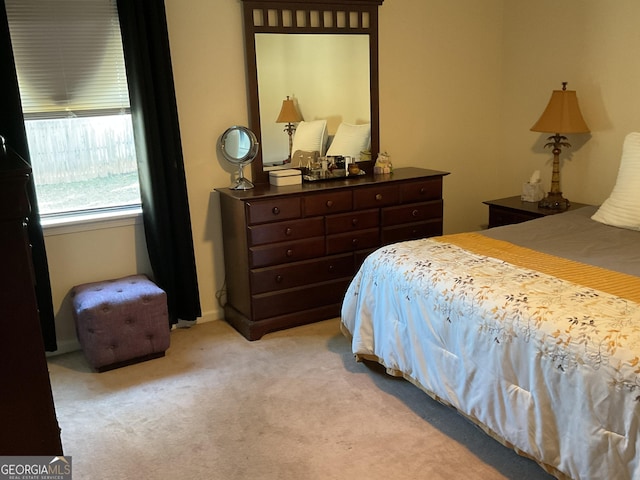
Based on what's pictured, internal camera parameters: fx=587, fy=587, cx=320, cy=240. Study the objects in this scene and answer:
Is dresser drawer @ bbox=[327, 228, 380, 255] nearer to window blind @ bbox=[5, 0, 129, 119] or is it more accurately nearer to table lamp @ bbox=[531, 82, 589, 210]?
table lamp @ bbox=[531, 82, 589, 210]

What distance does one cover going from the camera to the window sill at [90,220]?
3373 millimetres

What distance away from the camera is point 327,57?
3.95m

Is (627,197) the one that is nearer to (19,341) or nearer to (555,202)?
(555,202)

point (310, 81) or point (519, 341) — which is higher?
point (310, 81)

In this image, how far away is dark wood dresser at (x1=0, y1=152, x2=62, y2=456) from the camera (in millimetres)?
1104

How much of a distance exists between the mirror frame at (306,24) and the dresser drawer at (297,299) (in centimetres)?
77

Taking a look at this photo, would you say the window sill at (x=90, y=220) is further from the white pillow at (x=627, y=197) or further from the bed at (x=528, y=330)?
the white pillow at (x=627, y=197)

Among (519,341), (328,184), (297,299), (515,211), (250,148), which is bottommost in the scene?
(297,299)

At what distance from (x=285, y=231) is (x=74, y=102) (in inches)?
55.6

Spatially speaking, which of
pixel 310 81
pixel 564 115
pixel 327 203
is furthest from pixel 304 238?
pixel 564 115

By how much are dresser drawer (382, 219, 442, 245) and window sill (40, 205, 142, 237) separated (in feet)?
5.23

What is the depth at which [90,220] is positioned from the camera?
3455 millimetres

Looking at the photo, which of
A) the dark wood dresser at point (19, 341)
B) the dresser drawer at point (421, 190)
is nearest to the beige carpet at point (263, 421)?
the dresser drawer at point (421, 190)

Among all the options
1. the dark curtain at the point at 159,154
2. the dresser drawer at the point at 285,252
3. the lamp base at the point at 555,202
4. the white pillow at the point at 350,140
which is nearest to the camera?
the dark curtain at the point at 159,154
